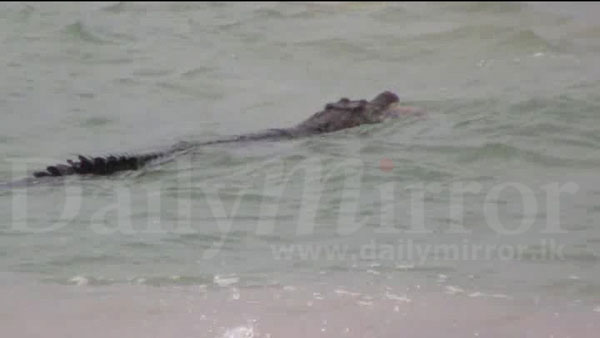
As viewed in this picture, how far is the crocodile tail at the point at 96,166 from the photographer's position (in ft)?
25.6

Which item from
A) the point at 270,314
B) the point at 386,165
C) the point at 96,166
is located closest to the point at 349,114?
the point at 386,165

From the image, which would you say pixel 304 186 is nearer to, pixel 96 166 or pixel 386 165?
pixel 386 165

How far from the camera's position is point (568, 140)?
29.5 feet

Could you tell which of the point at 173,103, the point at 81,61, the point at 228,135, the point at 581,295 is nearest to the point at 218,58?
the point at 81,61

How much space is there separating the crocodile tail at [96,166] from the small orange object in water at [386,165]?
164 cm

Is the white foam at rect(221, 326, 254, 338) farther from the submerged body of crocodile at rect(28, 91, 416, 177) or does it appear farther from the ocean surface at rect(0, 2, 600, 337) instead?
the submerged body of crocodile at rect(28, 91, 416, 177)

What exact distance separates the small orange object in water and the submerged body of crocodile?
1016mm

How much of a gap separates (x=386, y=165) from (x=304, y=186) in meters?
0.78

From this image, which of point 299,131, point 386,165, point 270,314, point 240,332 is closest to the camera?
point 240,332

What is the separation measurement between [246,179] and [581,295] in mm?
2935

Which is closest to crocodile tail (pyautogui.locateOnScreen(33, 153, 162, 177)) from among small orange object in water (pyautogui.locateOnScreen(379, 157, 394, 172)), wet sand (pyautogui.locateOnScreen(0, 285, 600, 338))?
small orange object in water (pyautogui.locateOnScreen(379, 157, 394, 172))

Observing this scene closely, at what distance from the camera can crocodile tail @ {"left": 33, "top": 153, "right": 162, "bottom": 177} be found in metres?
7.81

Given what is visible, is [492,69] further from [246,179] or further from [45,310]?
[45,310]

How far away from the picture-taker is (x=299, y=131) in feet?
30.9
